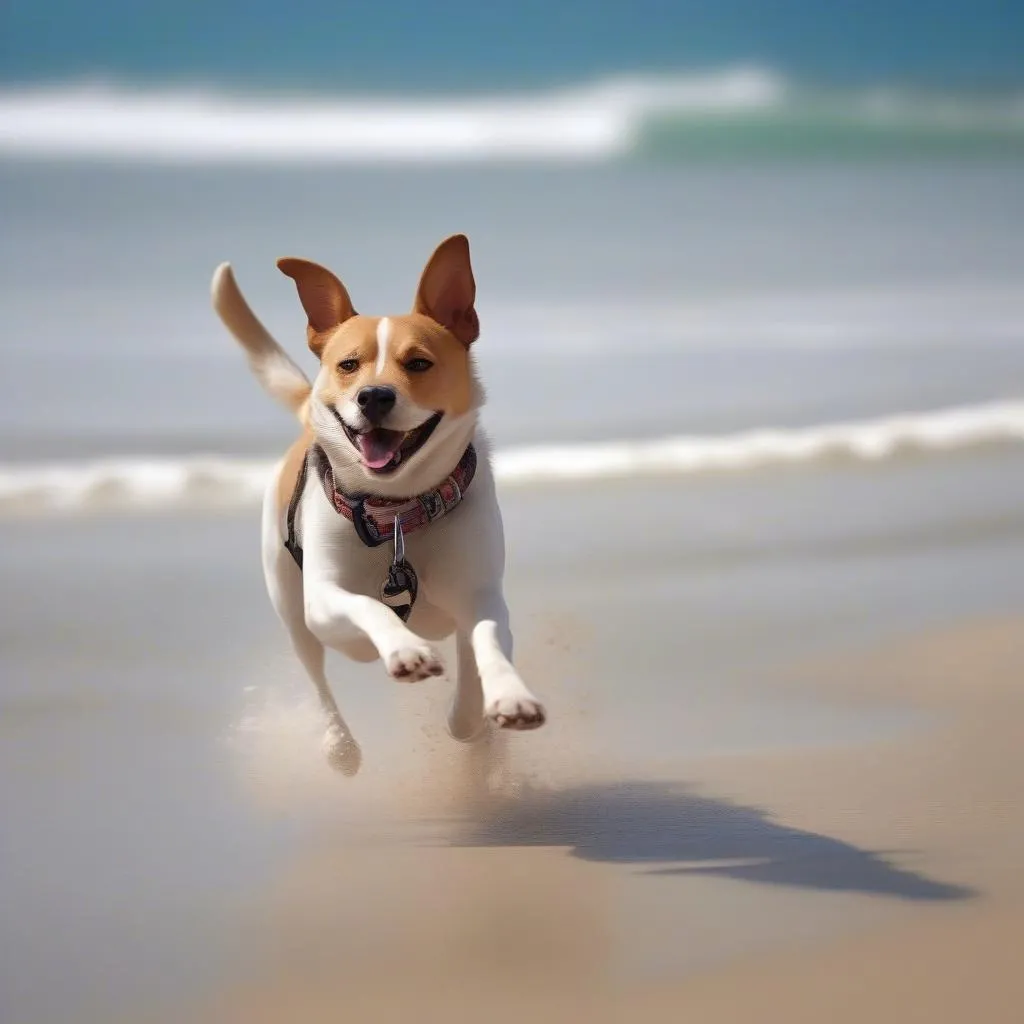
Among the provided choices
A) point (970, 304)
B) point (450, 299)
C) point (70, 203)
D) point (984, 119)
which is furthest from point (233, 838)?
point (984, 119)

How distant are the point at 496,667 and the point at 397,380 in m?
0.62

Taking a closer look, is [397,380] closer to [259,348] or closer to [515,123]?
[259,348]

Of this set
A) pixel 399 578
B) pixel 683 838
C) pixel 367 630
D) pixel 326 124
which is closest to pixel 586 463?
pixel 683 838

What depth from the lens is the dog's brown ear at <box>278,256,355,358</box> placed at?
3.65m

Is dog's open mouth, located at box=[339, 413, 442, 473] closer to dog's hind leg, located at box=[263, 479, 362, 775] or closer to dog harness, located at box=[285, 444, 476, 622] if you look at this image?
dog harness, located at box=[285, 444, 476, 622]

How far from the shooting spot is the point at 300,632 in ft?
13.8

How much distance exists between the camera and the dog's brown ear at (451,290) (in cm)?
359

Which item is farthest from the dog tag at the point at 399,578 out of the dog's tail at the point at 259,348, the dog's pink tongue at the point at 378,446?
the dog's tail at the point at 259,348

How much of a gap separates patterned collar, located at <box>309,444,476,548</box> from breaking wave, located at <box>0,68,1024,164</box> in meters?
15.2

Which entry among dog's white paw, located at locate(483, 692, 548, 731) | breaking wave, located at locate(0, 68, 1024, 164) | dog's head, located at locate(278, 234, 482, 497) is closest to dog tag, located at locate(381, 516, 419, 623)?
dog's head, located at locate(278, 234, 482, 497)

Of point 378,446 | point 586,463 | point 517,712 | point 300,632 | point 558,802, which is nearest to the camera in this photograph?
point 517,712

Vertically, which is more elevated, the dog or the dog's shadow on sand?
the dog

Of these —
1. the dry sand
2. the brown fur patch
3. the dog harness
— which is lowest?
the dry sand

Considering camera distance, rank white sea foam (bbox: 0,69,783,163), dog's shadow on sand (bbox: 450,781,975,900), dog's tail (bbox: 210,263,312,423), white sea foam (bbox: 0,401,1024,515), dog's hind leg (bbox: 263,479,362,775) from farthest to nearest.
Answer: white sea foam (bbox: 0,69,783,163)
white sea foam (bbox: 0,401,1024,515)
dog's tail (bbox: 210,263,312,423)
dog's hind leg (bbox: 263,479,362,775)
dog's shadow on sand (bbox: 450,781,975,900)
